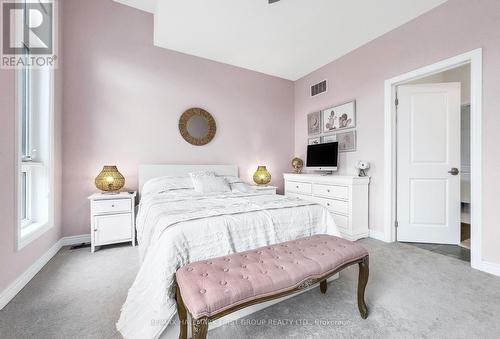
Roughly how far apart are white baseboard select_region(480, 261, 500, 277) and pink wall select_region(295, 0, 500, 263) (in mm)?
45

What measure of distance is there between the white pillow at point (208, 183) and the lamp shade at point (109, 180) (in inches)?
36.2

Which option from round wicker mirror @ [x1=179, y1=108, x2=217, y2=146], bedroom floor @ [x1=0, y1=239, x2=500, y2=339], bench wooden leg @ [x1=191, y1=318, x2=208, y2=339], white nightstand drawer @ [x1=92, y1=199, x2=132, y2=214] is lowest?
bedroom floor @ [x1=0, y1=239, x2=500, y2=339]

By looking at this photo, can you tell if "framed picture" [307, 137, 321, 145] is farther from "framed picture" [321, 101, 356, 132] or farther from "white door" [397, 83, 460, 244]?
"white door" [397, 83, 460, 244]

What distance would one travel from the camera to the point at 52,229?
2383 millimetres

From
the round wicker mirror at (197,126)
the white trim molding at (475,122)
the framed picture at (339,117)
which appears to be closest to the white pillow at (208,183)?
the round wicker mirror at (197,126)

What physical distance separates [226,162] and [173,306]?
275 cm

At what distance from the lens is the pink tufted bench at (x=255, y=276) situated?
92cm

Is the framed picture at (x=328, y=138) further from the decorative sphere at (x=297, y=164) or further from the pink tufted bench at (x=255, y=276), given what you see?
the pink tufted bench at (x=255, y=276)

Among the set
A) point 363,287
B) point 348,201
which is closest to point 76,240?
point 363,287

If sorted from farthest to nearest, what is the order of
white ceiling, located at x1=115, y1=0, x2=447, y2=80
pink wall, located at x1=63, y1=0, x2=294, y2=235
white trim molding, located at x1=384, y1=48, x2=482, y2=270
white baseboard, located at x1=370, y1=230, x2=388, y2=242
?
white baseboard, located at x1=370, y1=230, x2=388, y2=242 < pink wall, located at x1=63, y1=0, x2=294, y2=235 < white ceiling, located at x1=115, y1=0, x2=447, y2=80 < white trim molding, located at x1=384, y1=48, x2=482, y2=270

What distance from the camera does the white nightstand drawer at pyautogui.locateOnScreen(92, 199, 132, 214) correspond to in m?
2.49

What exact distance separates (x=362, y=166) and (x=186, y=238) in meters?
2.72

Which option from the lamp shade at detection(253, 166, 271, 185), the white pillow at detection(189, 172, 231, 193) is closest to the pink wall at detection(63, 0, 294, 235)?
the lamp shade at detection(253, 166, 271, 185)

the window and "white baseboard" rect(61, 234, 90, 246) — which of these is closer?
the window
